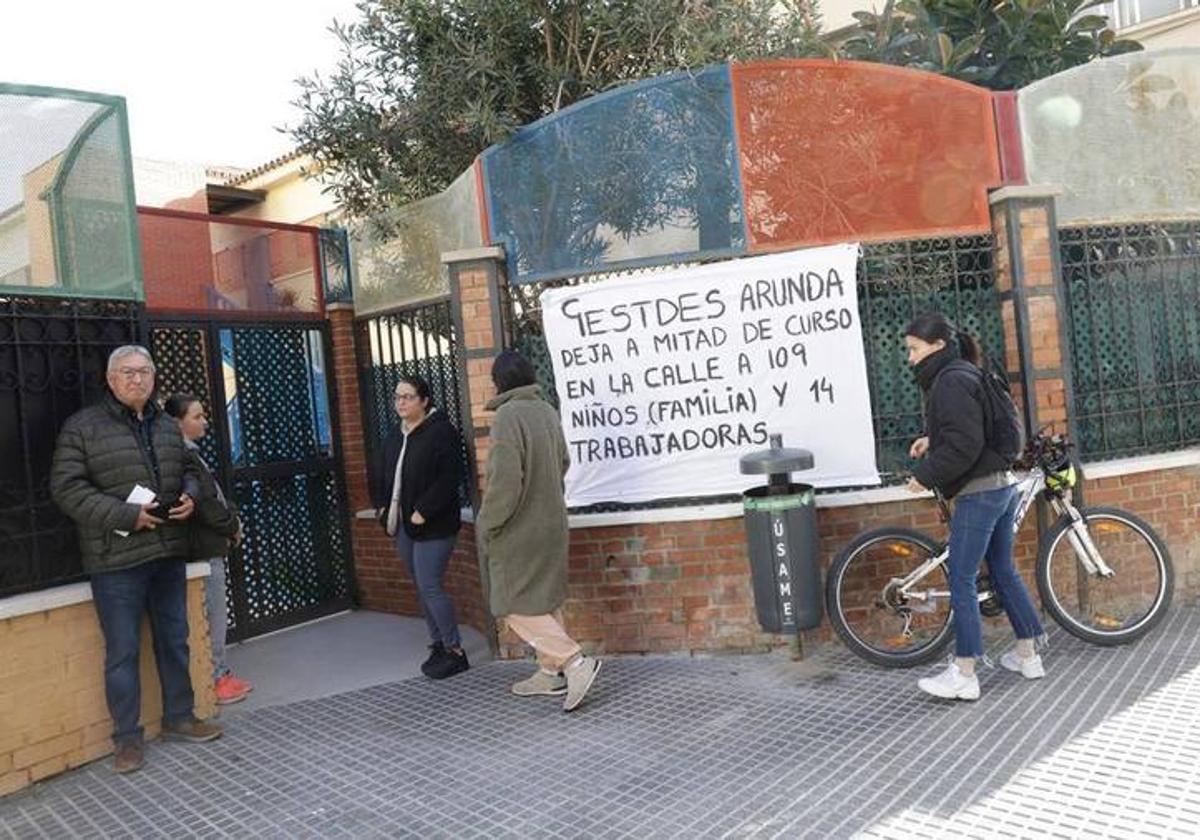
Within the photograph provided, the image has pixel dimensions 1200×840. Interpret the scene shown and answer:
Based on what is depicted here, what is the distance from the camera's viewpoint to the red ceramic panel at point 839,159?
538cm

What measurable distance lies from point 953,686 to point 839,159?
9.53ft

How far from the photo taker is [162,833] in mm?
3727

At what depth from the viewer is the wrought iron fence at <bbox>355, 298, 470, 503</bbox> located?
20.8 ft

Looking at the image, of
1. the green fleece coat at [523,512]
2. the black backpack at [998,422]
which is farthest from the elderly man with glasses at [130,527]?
the black backpack at [998,422]

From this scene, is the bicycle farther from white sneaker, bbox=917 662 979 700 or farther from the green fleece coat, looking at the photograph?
the green fleece coat

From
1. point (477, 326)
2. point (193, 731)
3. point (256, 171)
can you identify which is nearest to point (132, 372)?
point (193, 731)

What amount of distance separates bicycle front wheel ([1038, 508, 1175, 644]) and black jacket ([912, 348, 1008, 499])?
3.19 feet

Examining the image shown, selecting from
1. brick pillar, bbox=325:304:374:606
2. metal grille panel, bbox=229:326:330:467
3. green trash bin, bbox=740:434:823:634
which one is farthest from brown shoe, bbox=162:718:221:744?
green trash bin, bbox=740:434:823:634

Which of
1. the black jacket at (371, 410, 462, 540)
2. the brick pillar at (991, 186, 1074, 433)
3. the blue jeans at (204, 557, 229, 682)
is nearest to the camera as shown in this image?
the blue jeans at (204, 557, 229, 682)

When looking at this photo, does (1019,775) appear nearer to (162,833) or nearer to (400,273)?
(162,833)

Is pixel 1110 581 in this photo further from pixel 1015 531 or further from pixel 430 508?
pixel 430 508

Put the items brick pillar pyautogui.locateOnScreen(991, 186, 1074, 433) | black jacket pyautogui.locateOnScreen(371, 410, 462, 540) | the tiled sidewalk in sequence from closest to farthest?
the tiled sidewalk
brick pillar pyautogui.locateOnScreen(991, 186, 1074, 433)
black jacket pyautogui.locateOnScreen(371, 410, 462, 540)

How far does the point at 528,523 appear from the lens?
15.7ft

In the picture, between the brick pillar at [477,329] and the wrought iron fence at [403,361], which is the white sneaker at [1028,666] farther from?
the wrought iron fence at [403,361]
